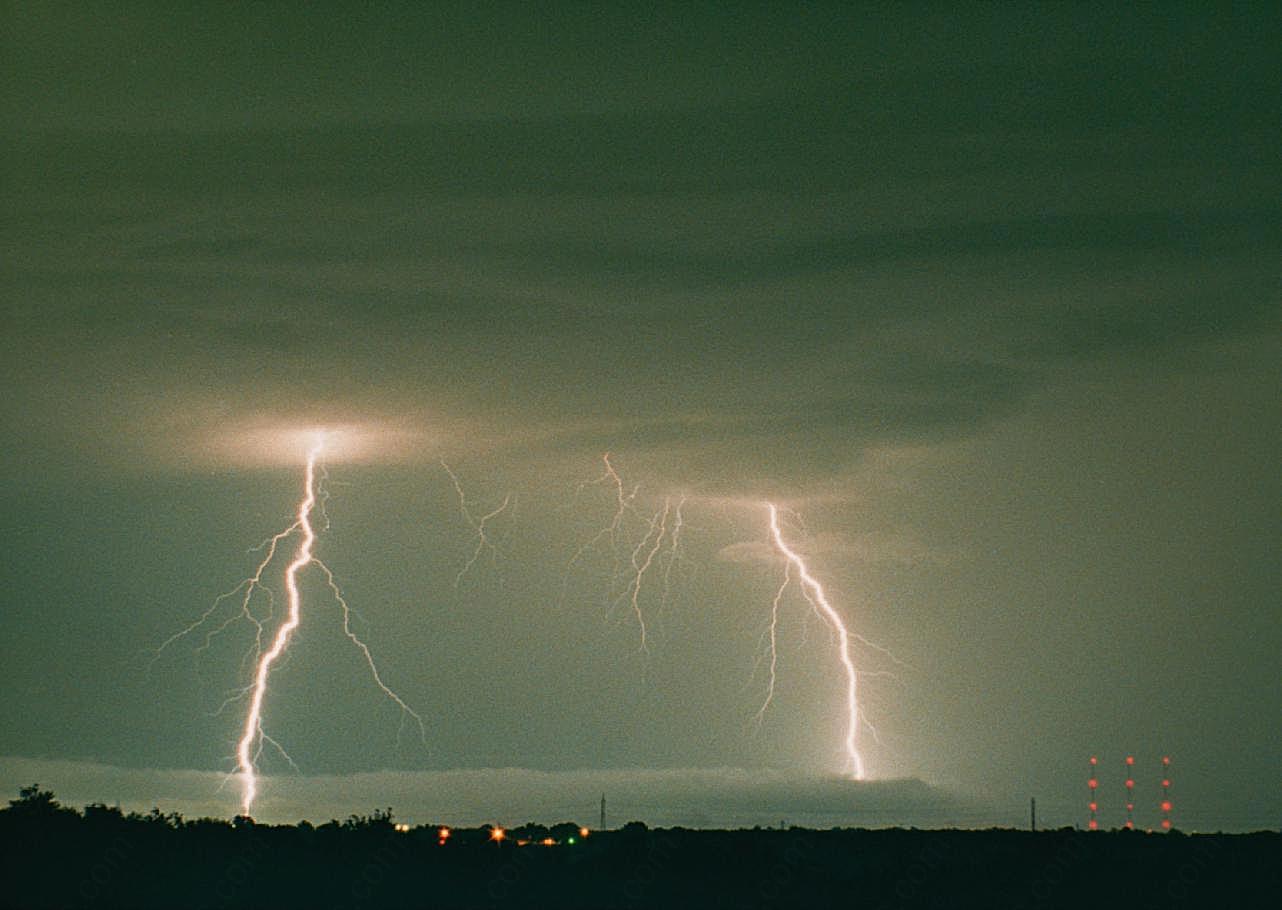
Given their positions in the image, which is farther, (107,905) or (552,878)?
(552,878)

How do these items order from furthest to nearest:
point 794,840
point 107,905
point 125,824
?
point 794,840, point 125,824, point 107,905

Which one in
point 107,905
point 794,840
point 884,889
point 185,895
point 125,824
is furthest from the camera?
point 794,840

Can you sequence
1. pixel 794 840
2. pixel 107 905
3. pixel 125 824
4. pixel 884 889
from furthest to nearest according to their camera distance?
pixel 794 840
pixel 125 824
pixel 884 889
pixel 107 905

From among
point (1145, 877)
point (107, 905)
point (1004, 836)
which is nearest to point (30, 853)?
point (107, 905)

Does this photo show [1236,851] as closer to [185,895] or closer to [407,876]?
[407,876]

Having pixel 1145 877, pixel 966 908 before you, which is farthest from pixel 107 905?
pixel 1145 877

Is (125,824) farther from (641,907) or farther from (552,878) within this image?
(641,907)
